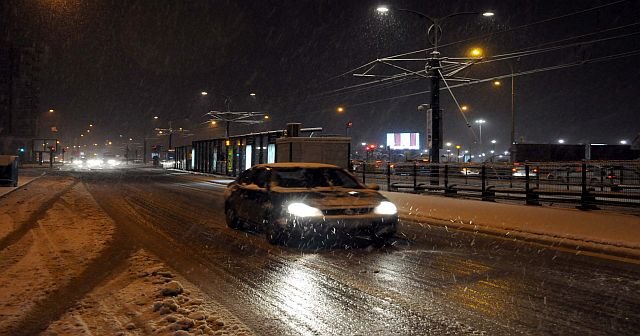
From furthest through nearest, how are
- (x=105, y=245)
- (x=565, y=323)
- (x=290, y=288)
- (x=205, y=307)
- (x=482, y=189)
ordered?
(x=482, y=189) < (x=105, y=245) < (x=290, y=288) < (x=205, y=307) < (x=565, y=323)

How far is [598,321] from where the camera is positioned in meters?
5.04

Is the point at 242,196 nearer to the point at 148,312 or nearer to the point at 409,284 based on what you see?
the point at 409,284

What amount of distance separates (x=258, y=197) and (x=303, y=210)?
1601mm

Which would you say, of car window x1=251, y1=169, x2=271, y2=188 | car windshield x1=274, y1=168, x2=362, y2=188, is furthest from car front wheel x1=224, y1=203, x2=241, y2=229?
car windshield x1=274, y1=168, x2=362, y2=188

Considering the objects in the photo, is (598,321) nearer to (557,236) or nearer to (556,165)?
(557,236)

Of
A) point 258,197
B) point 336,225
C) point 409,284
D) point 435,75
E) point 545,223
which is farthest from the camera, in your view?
point 435,75

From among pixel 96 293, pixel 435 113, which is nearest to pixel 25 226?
A: pixel 96 293

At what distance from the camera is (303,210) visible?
29.2 feet

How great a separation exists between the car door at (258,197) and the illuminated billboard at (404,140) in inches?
2861

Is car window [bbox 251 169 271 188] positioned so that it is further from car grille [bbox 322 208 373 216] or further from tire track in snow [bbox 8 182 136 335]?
tire track in snow [bbox 8 182 136 335]

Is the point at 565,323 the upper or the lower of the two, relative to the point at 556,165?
lower

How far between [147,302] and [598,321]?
4303 mm

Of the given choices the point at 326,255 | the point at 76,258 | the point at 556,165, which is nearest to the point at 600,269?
the point at 326,255

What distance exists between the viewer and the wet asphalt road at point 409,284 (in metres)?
5.01
